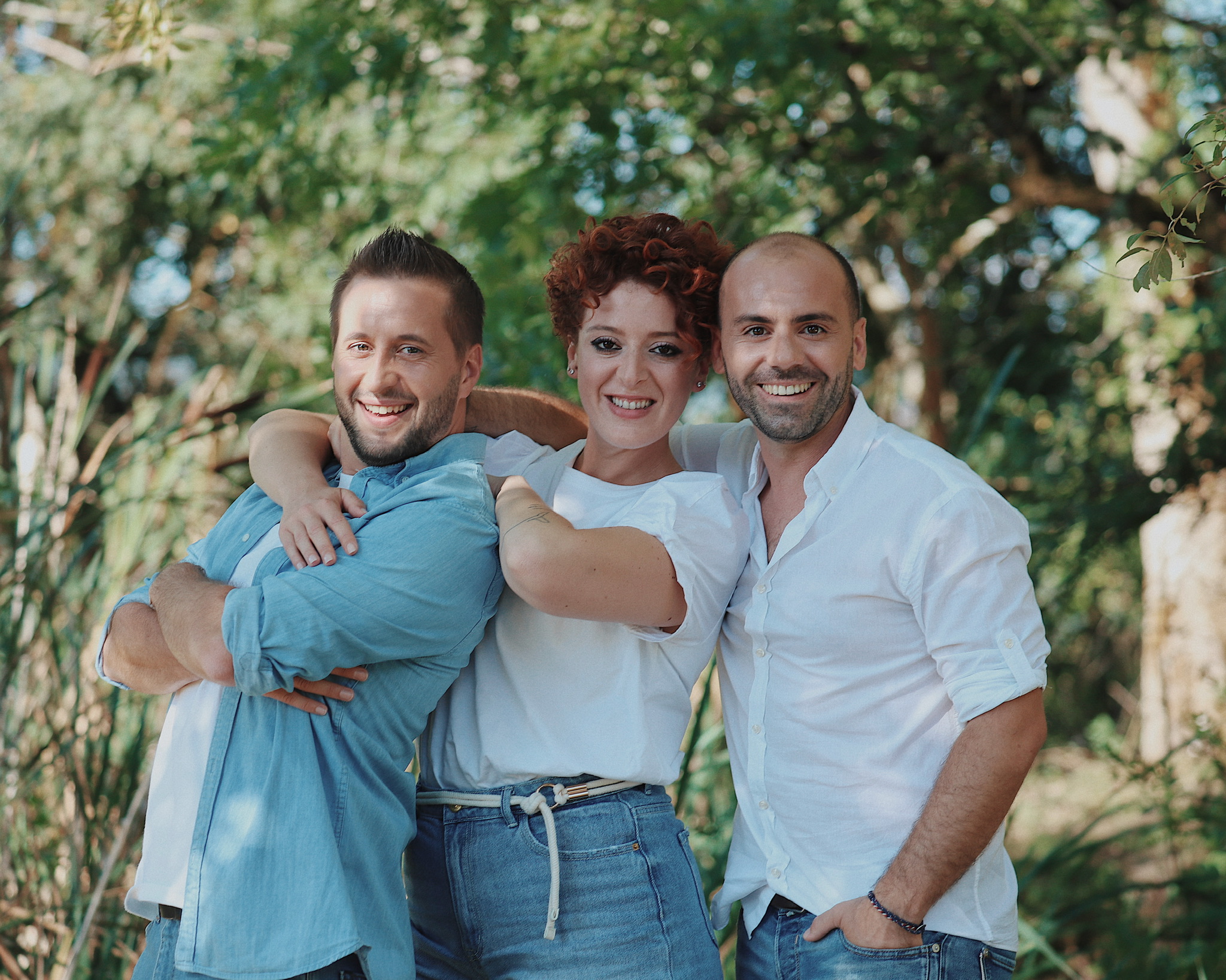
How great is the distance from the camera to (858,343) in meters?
2.08

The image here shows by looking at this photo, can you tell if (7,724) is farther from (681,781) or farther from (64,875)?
(681,781)

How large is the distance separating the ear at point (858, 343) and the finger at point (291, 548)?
1.01 m

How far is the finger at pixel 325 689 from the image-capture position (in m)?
1.63

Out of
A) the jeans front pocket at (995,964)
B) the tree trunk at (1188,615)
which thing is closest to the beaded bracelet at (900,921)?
the jeans front pocket at (995,964)

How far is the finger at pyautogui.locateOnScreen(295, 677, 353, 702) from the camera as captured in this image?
163cm

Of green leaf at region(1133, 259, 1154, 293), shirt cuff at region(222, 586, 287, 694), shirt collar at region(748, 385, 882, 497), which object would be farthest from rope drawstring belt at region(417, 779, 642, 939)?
green leaf at region(1133, 259, 1154, 293)

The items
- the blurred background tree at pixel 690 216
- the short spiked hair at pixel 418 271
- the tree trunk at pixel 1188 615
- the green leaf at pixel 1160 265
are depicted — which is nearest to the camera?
the green leaf at pixel 1160 265

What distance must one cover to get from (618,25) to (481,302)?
2.36 metres

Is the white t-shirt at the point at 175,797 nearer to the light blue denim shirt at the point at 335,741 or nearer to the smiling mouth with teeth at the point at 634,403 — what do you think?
the light blue denim shirt at the point at 335,741

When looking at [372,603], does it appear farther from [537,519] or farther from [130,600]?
[130,600]

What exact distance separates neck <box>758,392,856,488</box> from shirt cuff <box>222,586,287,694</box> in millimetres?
917

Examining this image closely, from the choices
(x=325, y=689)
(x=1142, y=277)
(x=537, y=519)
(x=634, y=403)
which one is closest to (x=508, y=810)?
(x=325, y=689)

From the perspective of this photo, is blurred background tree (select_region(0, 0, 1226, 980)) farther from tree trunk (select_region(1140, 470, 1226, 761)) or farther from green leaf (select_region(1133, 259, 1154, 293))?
tree trunk (select_region(1140, 470, 1226, 761))

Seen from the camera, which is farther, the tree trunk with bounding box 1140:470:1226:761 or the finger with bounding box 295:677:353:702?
the tree trunk with bounding box 1140:470:1226:761
